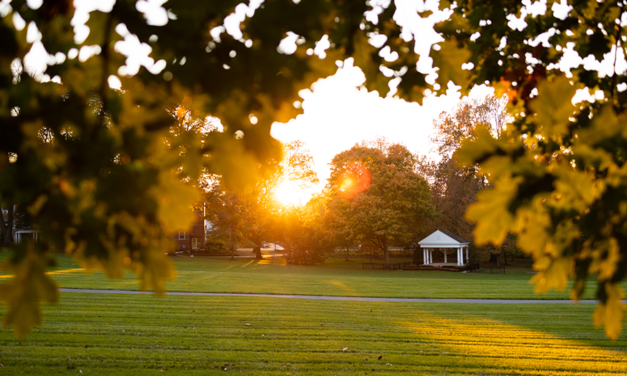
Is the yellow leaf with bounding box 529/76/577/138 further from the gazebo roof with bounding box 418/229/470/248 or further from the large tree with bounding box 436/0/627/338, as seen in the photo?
the gazebo roof with bounding box 418/229/470/248

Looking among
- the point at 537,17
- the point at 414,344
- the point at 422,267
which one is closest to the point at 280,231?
the point at 422,267

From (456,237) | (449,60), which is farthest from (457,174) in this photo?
(449,60)

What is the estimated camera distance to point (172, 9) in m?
1.31

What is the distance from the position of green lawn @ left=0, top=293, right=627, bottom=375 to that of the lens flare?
25.1 m

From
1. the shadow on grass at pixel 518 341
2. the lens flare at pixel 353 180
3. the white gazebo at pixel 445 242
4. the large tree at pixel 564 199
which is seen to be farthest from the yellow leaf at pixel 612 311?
the white gazebo at pixel 445 242

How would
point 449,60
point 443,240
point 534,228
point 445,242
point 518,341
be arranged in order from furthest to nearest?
1. point 443,240
2. point 445,242
3. point 518,341
4. point 449,60
5. point 534,228

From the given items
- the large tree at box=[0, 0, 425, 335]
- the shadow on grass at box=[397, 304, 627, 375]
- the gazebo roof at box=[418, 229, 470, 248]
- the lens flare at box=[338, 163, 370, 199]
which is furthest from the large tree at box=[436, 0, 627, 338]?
the gazebo roof at box=[418, 229, 470, 248]

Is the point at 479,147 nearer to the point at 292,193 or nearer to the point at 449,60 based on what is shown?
the point at 449,60

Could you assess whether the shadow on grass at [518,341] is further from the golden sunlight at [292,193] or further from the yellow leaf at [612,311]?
the golden sunlight at [292,193]

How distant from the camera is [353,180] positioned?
39062mm

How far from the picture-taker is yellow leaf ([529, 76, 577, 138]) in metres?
1.17

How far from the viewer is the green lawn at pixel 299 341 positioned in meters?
7.48

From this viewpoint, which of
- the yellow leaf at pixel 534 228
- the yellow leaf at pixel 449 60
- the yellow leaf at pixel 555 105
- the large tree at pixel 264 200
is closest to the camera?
the yellow leaf at pixel 555 105

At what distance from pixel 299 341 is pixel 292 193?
23915 millimetres
